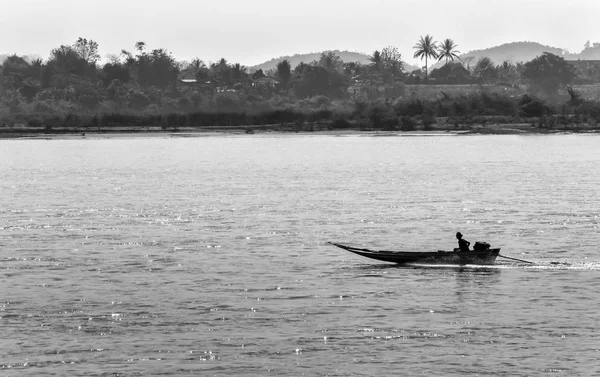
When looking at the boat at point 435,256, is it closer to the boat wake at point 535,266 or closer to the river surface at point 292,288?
the boat wake at point 535,266

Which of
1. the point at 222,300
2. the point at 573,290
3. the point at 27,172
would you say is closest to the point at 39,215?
the point at 222,300

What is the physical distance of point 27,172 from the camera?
547 ft

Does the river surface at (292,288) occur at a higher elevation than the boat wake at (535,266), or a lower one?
lower

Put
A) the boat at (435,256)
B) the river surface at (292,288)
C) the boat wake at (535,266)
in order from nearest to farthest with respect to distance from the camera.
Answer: the river surface at (292,288) < the boat at (435,256) < the boat wake at (535,266)

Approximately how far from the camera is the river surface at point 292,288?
4159 centimetres

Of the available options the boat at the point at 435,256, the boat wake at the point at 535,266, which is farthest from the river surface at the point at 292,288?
the boat at the point at 435,256

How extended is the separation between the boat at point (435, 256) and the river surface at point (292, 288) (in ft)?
2.04

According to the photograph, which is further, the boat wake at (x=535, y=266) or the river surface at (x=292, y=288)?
the boat wake at (x=535, y=266)

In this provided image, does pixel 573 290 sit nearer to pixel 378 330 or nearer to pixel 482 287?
pixel 482 287

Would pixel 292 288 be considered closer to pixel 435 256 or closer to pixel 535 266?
pixel 435 256

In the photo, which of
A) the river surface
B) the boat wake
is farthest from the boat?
the river surface

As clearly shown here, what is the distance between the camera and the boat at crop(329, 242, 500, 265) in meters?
60.8

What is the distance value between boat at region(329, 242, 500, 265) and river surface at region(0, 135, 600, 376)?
62cm

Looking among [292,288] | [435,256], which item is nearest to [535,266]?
[435,256]
